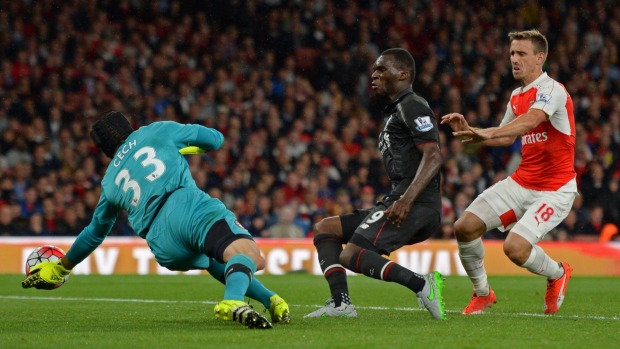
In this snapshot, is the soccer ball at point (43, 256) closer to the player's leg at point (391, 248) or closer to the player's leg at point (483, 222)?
the player's leg at point (391, 248)

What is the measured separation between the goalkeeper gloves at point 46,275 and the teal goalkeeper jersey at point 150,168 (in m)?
0.80

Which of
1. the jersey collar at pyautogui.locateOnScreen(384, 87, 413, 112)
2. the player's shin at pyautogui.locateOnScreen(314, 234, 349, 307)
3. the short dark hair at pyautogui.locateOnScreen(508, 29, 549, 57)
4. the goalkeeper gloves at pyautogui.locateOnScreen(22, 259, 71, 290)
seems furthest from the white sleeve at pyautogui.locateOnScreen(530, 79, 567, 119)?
the goalkeeper gloves at pyautogui.locateOnScreen(22, 259, 71, 290)

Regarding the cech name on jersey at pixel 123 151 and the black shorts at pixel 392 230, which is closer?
the cech name on jersey at pixel 123 151

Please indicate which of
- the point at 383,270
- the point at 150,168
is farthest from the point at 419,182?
the point at 150,168

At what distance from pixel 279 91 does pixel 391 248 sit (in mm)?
12726

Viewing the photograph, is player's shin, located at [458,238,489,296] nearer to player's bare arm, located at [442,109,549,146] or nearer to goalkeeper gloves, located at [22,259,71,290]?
player's bare arm, located at [442,109,549,146]

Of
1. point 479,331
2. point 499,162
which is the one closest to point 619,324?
point 479,331

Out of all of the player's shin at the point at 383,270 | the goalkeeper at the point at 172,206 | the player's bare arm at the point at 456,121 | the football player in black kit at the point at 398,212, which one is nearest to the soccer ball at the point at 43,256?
the goalkeeper at the point at 172,206

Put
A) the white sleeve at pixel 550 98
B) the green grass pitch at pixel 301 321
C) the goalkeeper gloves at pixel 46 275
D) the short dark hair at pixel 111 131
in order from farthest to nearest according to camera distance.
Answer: the white sleeve at pixel 550 98
the goalkeeper gloves at pixel 46 275
the short dark hair at pixel 111 131
the green grass pitch at pixel 301 321

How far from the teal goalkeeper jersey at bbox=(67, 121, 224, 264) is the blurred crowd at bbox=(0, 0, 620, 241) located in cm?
932

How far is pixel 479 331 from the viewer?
6633mm

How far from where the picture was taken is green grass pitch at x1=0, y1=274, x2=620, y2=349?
599cm

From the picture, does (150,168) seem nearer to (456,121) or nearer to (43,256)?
(43,256)

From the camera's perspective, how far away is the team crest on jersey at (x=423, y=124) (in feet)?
24.4
